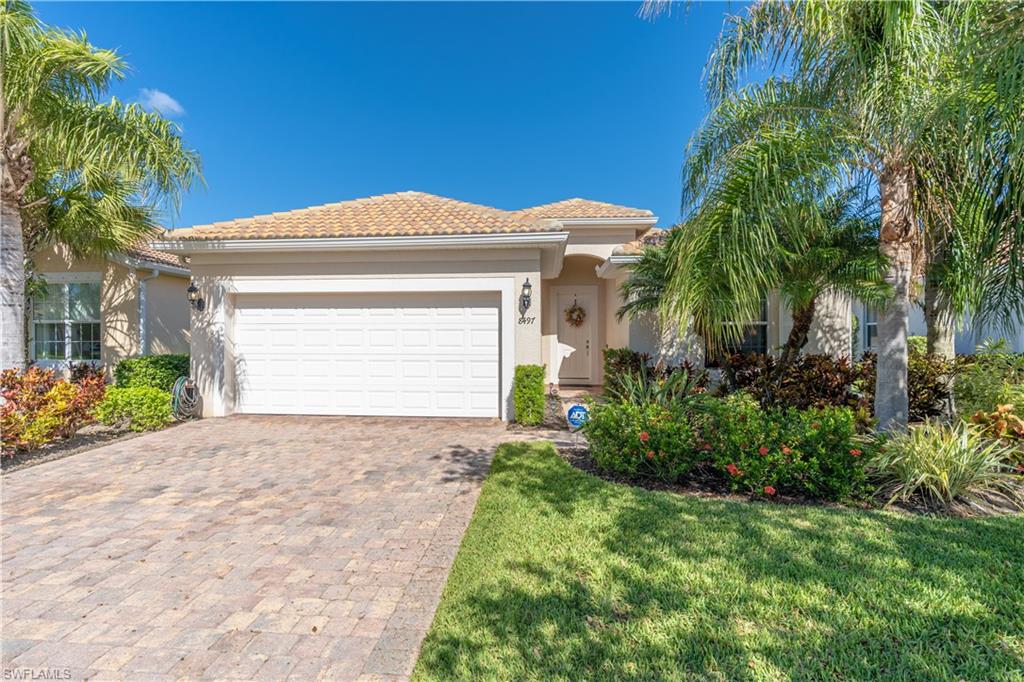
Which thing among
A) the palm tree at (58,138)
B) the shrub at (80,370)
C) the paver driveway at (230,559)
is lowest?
the paver driveway at (230,559)

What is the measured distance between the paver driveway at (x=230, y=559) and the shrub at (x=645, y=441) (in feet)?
5.55

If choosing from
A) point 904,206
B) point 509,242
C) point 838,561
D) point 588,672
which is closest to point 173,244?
point 509,242

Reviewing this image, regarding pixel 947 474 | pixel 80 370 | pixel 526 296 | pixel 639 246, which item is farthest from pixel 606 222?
pixel 80 370

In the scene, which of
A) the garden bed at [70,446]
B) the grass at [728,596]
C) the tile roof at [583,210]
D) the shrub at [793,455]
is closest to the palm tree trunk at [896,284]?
the shrub at [793,455]

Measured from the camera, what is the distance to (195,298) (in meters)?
8.85

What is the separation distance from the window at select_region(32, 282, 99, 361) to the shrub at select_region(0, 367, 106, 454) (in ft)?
17.3

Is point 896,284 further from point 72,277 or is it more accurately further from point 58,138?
point 72,277

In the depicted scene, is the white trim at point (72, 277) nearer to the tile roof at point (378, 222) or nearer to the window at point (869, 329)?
the tile roof at point (378, 222)

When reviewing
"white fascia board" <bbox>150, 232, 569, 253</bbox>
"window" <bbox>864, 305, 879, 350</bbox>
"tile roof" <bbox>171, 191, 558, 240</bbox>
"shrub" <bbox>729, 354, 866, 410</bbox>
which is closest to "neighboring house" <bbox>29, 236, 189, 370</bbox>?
"tile roof" <bbox>171, 191, 558, 240</bbox>

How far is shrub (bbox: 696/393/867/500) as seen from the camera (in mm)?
4461

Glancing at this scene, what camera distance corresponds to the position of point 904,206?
5.35m

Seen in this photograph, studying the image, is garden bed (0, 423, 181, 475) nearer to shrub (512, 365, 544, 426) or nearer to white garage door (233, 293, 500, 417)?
white garage door (233, 293, 500, 417)

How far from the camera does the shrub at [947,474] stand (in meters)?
4.29

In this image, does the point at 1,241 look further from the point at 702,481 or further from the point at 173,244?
the point at 702,481
